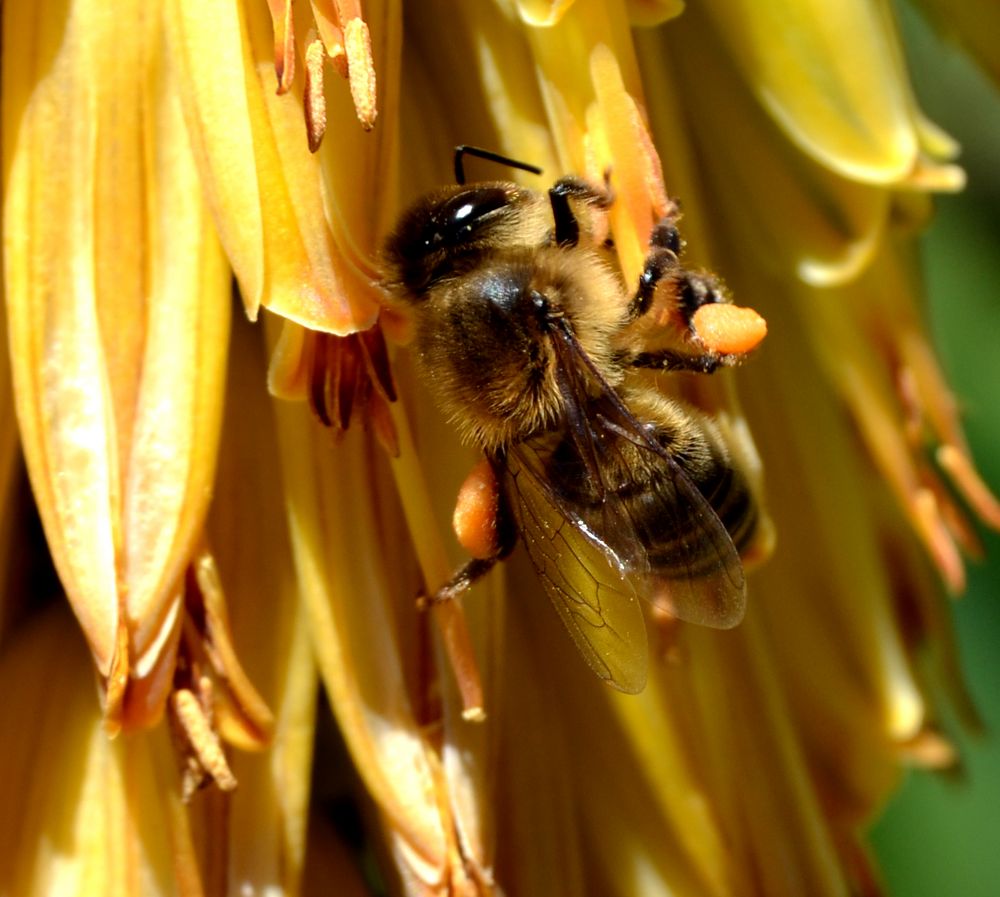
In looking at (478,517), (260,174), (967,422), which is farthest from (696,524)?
(967,422)

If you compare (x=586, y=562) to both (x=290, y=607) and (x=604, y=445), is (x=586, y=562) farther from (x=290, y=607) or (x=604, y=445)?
(x=290, y=607)

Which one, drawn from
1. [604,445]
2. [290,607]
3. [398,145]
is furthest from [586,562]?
[398,145]

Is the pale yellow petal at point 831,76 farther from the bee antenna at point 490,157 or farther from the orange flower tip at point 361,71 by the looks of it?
the orange flower tip at point 361,71

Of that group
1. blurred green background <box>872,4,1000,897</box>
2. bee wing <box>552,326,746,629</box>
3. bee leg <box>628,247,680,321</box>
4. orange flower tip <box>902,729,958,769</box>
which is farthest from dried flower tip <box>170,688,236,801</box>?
blurred green background <box>872,4,1000,897</box>

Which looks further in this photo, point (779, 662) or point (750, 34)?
point (779, 662)

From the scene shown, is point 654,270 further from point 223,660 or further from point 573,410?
point 223,660

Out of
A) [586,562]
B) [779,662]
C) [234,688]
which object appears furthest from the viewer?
[779,662]

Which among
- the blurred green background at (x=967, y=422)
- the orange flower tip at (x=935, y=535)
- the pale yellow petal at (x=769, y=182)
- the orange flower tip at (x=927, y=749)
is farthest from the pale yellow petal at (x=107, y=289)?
the blurred green background at (x=967, y=422)
